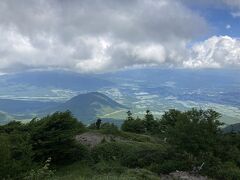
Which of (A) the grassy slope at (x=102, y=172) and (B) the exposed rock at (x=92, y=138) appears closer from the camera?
(A) the grassy slope at (x=102, y=172)

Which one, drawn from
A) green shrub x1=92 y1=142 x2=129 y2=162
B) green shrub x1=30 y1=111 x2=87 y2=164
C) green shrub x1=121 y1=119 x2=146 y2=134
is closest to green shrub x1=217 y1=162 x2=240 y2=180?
green shrub x1=92 y1=142 x2=129 y2=162

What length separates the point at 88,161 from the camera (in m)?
31.3

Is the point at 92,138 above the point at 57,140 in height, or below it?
below

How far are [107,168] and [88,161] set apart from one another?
5403 millimetres

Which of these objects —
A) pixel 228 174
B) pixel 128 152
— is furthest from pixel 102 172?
pixel 228 174

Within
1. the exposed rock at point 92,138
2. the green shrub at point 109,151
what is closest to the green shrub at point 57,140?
the green shrub at point 109,151

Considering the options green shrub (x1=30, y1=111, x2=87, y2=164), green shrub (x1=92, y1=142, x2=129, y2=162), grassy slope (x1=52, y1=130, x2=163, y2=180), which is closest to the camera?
grassy slope (x1=52, y1=130, x2=163, y2=180)

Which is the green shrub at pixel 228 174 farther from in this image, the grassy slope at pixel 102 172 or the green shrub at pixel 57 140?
the green shrub at pixel 57 140

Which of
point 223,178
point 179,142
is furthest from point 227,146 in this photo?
point 223,178

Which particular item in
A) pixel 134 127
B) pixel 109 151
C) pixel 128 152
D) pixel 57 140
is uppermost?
pixel 57 140

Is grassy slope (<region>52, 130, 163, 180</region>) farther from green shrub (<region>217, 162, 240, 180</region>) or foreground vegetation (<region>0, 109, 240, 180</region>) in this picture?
green shrub (<region>217, 162, 240, 180</region>)

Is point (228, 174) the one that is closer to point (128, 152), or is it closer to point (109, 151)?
point (128, 152)

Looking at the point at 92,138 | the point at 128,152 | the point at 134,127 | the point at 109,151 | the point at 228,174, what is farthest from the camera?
the point at 134,127

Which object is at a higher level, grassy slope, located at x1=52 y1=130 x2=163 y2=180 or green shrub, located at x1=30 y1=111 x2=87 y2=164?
green shrub, located at x1=30 y1=111 x2=87 y2=164
